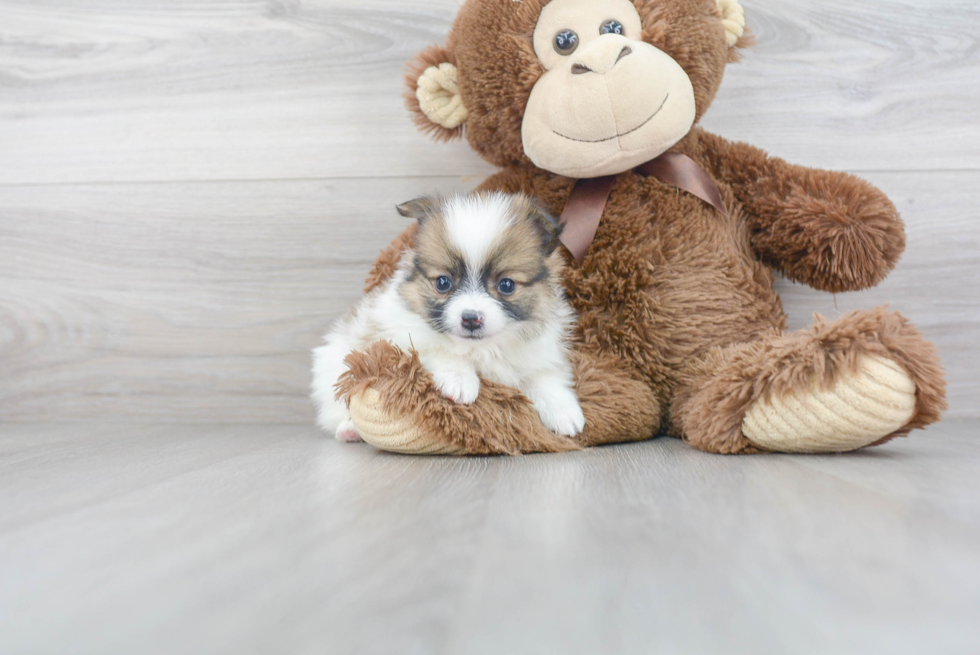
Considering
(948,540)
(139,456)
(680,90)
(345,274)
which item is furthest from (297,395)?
(948,540)

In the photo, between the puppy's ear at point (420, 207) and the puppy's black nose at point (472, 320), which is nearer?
the puppy's black nose at point (472, 320)

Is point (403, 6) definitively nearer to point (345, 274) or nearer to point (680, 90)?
point (345, 274)

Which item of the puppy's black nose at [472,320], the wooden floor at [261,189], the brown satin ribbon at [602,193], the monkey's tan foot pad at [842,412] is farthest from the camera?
the wooden floor at [261,189]

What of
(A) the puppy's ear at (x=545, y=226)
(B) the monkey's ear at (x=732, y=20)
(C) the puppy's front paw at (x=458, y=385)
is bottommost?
(C) the puppy's front paw at (x=458, y=385)

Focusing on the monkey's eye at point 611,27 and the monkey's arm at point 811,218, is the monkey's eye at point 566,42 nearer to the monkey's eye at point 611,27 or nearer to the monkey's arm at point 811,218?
the monkey's eye at point 611,27

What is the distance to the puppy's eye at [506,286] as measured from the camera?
3.67 ft

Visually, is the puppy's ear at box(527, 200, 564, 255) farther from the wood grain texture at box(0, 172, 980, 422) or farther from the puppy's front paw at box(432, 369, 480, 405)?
the wood grain texture at box(0, 172, 980, 422)

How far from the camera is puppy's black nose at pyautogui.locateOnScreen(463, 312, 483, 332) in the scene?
41.3 inches

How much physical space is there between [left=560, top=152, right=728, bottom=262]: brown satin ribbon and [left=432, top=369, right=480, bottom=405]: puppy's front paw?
12.9 inches

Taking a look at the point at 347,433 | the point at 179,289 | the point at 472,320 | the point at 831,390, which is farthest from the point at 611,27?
the point at 179,289

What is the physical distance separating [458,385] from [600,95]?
0.53 metres

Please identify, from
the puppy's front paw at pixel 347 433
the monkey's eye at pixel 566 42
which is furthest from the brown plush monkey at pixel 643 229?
the puppy's front paw at pixel 347 433

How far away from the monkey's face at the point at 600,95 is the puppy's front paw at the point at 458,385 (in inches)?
16.4

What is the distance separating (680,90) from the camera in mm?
1187
